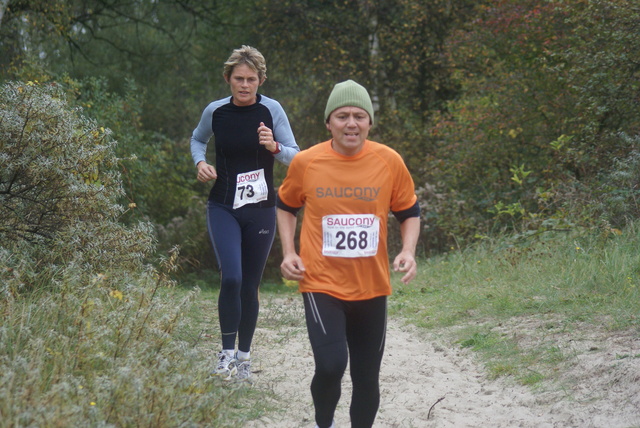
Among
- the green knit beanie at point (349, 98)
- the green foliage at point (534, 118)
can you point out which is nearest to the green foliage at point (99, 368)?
the green knit beanie at point (349, 98)

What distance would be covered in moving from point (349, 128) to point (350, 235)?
1.71 feet

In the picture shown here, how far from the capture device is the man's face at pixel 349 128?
4.01 m

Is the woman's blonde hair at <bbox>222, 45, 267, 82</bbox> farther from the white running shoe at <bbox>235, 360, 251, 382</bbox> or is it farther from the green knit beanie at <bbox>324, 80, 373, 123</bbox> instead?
the white running shoe at <bbox>235, 360, 251, 382</bbox>

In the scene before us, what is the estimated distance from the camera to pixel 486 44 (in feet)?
50.8

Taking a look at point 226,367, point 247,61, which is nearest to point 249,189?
point 247,61

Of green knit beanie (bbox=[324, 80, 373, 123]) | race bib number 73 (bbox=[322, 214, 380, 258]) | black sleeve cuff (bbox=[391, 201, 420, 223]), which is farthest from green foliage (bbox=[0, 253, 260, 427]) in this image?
green knit beanie (bbox=[324, 80, 373, 123])

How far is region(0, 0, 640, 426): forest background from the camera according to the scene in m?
4.95

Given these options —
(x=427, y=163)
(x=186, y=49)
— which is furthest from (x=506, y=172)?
(x=186, y=49)

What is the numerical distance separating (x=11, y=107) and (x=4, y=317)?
6.85 feet

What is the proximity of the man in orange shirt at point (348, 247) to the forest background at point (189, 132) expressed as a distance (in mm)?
769

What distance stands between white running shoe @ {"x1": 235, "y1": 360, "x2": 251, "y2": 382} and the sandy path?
11cm

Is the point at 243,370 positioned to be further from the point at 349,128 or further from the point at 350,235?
the point at 349,128

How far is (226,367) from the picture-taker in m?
5.47

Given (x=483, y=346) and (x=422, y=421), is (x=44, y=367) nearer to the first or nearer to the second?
(x=422, y=421)
